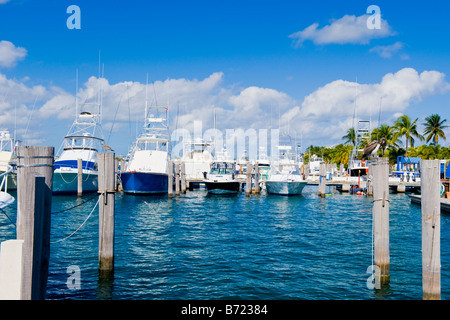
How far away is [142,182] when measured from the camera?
35.6 metres

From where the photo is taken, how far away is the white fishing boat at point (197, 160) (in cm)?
5623

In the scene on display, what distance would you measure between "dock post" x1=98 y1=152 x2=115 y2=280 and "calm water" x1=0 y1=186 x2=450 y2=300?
0.58 metres

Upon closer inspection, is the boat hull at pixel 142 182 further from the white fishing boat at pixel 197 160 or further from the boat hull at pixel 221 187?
the white fishing boat at pixel 197 160

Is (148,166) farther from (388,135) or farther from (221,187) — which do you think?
(388,135)

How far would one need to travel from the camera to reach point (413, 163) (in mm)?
56875

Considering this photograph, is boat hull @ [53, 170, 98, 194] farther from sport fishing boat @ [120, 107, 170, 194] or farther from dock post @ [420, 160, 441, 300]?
dock post @ [420, 160, 441, 300]

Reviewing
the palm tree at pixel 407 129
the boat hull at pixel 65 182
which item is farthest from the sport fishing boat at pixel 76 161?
the palm tree at pixel 407 129

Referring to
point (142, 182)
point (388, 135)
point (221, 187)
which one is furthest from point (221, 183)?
point (388, 135)

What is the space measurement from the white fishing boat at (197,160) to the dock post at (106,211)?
4420 cm

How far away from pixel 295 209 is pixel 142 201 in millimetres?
13041

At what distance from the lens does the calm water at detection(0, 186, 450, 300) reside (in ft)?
31.4

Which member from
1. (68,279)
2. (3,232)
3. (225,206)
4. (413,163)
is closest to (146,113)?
(225,206)

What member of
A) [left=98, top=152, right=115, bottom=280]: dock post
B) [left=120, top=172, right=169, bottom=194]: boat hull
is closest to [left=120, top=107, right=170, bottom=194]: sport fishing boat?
[left=120, top=172, right=169, bottom=194]: boat hull

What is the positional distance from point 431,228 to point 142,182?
30.9 metres
